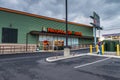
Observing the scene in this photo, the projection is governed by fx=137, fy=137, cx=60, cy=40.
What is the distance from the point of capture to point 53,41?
34.7 metres

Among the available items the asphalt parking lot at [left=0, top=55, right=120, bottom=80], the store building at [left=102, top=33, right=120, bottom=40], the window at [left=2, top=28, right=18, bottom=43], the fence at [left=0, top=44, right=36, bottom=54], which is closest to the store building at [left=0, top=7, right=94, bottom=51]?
the window at [left=2, top=28, right=18, bottom=43]

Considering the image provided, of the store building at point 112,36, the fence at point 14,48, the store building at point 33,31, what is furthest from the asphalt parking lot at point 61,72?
the store building at point 112,36

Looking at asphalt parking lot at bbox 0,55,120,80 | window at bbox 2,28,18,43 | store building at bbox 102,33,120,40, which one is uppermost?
store building at bbox 102,33,120,40

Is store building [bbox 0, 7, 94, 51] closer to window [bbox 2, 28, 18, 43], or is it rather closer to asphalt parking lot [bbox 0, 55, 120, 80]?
window [bbox 2, 28, 18, 43]

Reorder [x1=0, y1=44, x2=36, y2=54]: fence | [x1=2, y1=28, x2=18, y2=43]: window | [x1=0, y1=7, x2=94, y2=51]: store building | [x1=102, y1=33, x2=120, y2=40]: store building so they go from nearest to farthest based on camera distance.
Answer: [x1=0, y1=44, x2=36, y2=54]: fence, [x1=2, y1=28, x2=18, y2=43]: window, [x1=0, y1=7, x2=94, y2=51]: store building, [x1=102, y1=33, x2=120, y2=40]: store building

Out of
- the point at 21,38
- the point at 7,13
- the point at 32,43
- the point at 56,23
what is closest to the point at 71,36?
the point at 56,23

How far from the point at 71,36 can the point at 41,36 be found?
1053cm

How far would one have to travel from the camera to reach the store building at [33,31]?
86.8 feet

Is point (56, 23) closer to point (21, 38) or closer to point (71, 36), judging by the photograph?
point (71, 36)

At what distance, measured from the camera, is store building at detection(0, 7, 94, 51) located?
86.8ft

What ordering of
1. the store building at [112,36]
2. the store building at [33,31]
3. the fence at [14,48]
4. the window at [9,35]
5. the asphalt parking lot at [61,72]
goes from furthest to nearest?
the store building at [112,36], the store building at [33,31], the window at [9,35], the fence at [14,48], the asphalt parking lot at [61,72]

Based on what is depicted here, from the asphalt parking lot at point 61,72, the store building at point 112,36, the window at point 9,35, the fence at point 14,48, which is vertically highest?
the store building at point 112,36

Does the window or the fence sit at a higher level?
the window

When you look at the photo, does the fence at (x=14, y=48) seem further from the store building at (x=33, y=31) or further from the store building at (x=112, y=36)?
the store building at (x=112, y=36)
